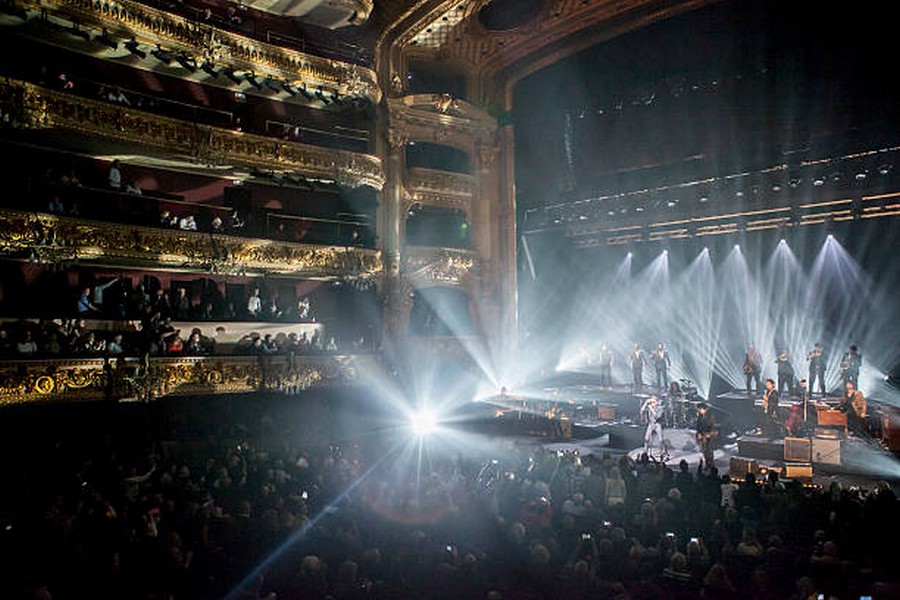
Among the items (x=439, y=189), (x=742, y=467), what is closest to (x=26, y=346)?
(x=439, y=189)

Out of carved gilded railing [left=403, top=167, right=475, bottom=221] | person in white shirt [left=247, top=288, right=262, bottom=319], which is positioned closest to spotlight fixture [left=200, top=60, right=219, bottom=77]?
person in white shirt [left=247, top=288, right=262, bottom=319]

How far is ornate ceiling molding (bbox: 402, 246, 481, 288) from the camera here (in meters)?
27.3

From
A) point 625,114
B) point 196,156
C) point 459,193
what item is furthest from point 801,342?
point 196,156

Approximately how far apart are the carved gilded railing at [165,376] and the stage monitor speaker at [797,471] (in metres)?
14.5

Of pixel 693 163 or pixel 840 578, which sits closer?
pixel 840 578

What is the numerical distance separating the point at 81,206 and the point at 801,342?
27.0m

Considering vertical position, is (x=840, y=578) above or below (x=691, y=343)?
below

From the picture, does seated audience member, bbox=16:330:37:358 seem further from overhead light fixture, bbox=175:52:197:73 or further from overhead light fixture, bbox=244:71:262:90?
overhead light fixture, bbox=244:71:262:90

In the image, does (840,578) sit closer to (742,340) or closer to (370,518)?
(370,518)

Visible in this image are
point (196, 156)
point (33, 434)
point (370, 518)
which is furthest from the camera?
point (196, 156)

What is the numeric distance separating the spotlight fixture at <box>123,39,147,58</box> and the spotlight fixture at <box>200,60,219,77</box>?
1840mm

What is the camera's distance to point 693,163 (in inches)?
926

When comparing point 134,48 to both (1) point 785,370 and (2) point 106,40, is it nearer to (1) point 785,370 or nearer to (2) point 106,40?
(2) point 106,40

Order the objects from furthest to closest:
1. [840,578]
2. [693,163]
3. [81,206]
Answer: [693,163]
[81,206]
[840,578]
